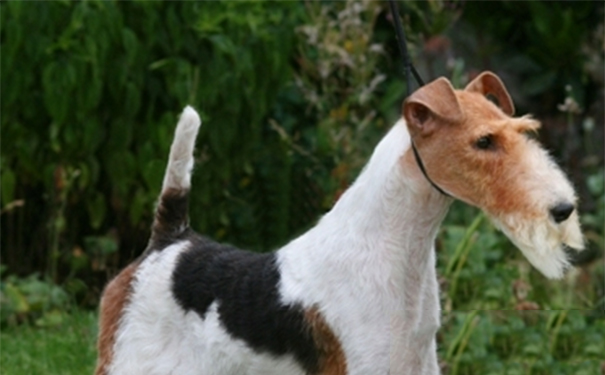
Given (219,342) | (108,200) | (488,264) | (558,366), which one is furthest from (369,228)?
(108,200)

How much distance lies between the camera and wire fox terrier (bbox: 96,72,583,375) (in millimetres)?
3746

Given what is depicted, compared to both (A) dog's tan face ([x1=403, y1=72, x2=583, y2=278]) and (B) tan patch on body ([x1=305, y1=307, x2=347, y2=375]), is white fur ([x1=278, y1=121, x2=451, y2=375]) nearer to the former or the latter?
(B) tan patch on body ([x1=305, y1=307, x2=347, y2=375])

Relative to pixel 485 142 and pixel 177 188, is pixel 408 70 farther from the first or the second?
pixel 177 188

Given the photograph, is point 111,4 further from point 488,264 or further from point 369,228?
point 369,228

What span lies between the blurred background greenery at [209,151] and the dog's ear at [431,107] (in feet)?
7.57

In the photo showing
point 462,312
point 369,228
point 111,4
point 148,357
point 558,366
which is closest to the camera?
point 369,228

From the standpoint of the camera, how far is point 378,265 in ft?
12.9

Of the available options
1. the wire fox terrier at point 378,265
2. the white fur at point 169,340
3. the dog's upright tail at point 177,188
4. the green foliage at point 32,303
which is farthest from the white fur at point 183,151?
the green foliage at point 32,303

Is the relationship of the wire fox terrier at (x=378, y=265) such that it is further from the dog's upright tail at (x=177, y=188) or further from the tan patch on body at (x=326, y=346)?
the dog's upright tail at (x=177, y=188)

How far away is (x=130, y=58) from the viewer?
7148mm

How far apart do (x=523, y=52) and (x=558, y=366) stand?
4106 millimetres

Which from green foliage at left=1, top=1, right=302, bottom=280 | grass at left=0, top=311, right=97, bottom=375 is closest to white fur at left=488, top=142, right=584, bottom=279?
grass at left=0, top=311, right=97, bottom=375

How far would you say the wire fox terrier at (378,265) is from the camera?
3746mm

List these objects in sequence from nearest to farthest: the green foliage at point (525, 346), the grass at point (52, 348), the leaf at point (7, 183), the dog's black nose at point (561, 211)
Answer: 1. the dog's black nose at point (561, 211)
2. the green foliage at point (525, 346)
3. the grass at point (52, 348)
4. the leaf at point (7, 183)
